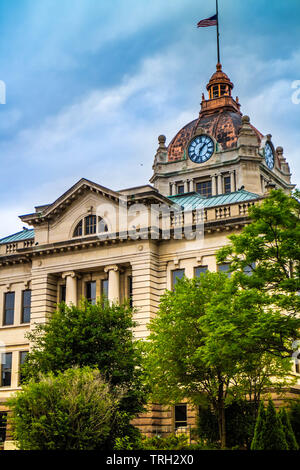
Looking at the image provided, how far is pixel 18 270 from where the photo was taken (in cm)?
5259

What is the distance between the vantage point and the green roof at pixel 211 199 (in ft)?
160

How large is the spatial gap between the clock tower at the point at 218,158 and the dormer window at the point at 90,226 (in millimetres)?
16545

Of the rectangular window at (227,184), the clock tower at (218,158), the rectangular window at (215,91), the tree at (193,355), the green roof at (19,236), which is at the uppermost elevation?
the rectangular window at (215,91)

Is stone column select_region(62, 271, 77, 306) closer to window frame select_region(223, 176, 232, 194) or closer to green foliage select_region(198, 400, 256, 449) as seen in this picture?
green foliage select_region(198, 400, 256, 449)

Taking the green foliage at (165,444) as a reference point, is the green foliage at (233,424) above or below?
above

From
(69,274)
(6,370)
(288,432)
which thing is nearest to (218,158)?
(69,274)

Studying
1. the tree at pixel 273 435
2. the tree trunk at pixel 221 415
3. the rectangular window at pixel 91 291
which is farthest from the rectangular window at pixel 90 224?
the tree at pixel 273 435

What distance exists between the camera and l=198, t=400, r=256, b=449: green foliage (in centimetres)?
3438

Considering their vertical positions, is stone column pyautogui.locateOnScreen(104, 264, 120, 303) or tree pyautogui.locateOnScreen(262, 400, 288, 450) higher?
stone column pyautogui.locateOnScreen(104, 264, 120, 303)

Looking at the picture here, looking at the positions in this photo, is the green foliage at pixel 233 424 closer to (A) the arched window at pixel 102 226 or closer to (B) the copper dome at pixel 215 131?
(A) the arched window at pixel 102 226

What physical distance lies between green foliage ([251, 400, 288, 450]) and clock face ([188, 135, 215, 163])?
153ft

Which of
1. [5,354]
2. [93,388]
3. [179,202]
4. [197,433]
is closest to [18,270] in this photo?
[5,354]

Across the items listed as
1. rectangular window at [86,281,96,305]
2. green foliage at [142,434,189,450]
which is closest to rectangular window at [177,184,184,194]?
rectangular window at [86,281,96,305]

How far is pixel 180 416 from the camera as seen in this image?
141 feet
